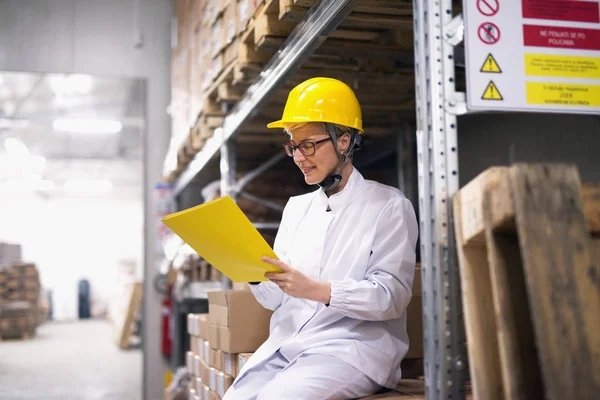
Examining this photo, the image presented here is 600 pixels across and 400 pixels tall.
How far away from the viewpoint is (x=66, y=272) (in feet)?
78.9

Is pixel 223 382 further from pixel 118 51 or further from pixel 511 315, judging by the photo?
pixel 118 51

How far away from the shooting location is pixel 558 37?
2.23 metres

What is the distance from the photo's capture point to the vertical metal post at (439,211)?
215 cm

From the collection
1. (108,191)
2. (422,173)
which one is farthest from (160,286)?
(108,191)

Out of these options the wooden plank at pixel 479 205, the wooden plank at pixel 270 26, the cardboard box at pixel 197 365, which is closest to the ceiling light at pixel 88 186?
the cardboard box at pixel 197 365

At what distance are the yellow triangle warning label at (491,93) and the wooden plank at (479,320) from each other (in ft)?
1.25

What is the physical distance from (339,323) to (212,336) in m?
1.45

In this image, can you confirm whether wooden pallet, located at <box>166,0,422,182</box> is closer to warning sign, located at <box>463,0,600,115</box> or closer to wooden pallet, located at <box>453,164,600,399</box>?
warning sign, located at <box>463,0,600,115</box>

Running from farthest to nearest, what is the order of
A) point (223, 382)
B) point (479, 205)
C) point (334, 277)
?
point (223, 382), point (334, 277), point (479, 205)

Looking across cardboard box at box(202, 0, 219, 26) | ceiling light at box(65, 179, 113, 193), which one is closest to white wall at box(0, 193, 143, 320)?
ceiling light at box(65, 179, 113, 193)

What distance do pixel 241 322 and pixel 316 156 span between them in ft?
3.97

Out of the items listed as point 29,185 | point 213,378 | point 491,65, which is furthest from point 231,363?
point 29,185

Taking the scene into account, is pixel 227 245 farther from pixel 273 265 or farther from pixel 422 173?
pixel 422 173

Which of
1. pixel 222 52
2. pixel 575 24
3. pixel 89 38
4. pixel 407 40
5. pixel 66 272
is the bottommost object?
pixel 66 272
